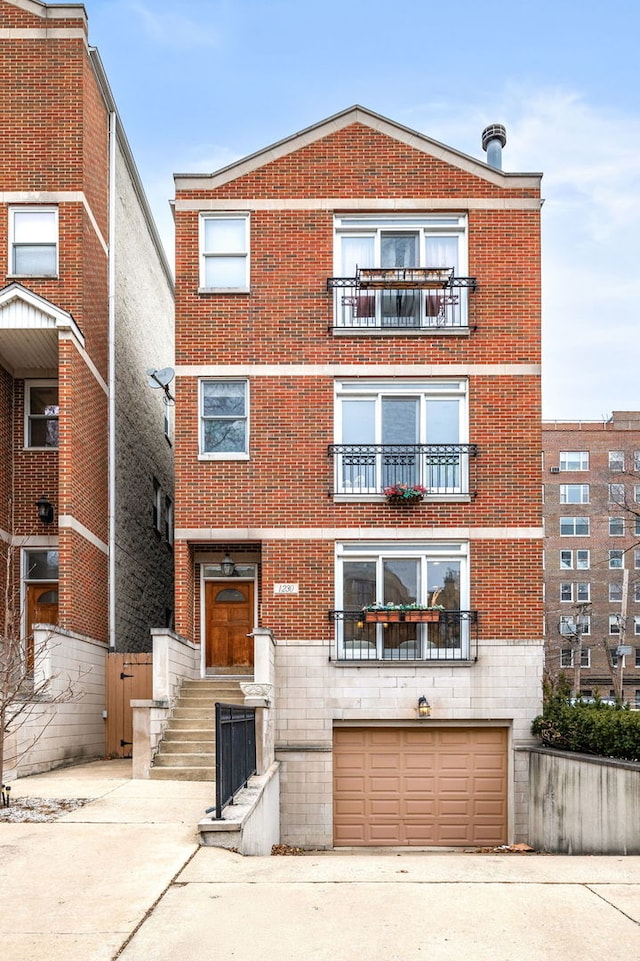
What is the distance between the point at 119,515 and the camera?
19422 millimetres

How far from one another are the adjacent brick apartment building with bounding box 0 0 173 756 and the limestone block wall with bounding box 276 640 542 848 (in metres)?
3.58

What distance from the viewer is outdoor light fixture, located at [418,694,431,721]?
1609 centimetres

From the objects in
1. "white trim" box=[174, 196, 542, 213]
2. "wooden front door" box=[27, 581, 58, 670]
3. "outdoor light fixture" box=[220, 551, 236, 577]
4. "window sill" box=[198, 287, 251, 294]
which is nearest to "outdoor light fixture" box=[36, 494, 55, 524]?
"wooden front door" box=[27, 581, 58, 670]

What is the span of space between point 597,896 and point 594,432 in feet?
178

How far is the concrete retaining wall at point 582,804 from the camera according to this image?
1262 cm

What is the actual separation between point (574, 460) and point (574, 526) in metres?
4.01

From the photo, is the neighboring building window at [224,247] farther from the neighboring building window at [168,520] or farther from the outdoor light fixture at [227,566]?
the neighboring building window at [168,520]

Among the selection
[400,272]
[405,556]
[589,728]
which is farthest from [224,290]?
[589,728]

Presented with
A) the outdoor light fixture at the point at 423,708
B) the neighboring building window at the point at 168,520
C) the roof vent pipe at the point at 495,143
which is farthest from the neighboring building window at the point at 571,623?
the outdoor light fixture at the point at 423,708

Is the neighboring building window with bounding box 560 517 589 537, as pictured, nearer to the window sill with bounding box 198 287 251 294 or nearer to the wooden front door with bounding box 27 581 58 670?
the wooden front door with bounding box 27 581 58 670

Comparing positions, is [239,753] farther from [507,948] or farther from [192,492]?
[192,492]

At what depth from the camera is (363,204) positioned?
56.9 feet

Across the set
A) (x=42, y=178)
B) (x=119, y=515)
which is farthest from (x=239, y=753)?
(x=42, y=178)

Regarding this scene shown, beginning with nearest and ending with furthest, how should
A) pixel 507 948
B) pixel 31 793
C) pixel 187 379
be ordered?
pixel 507 948, pixel 31 793, pixel 187 379
